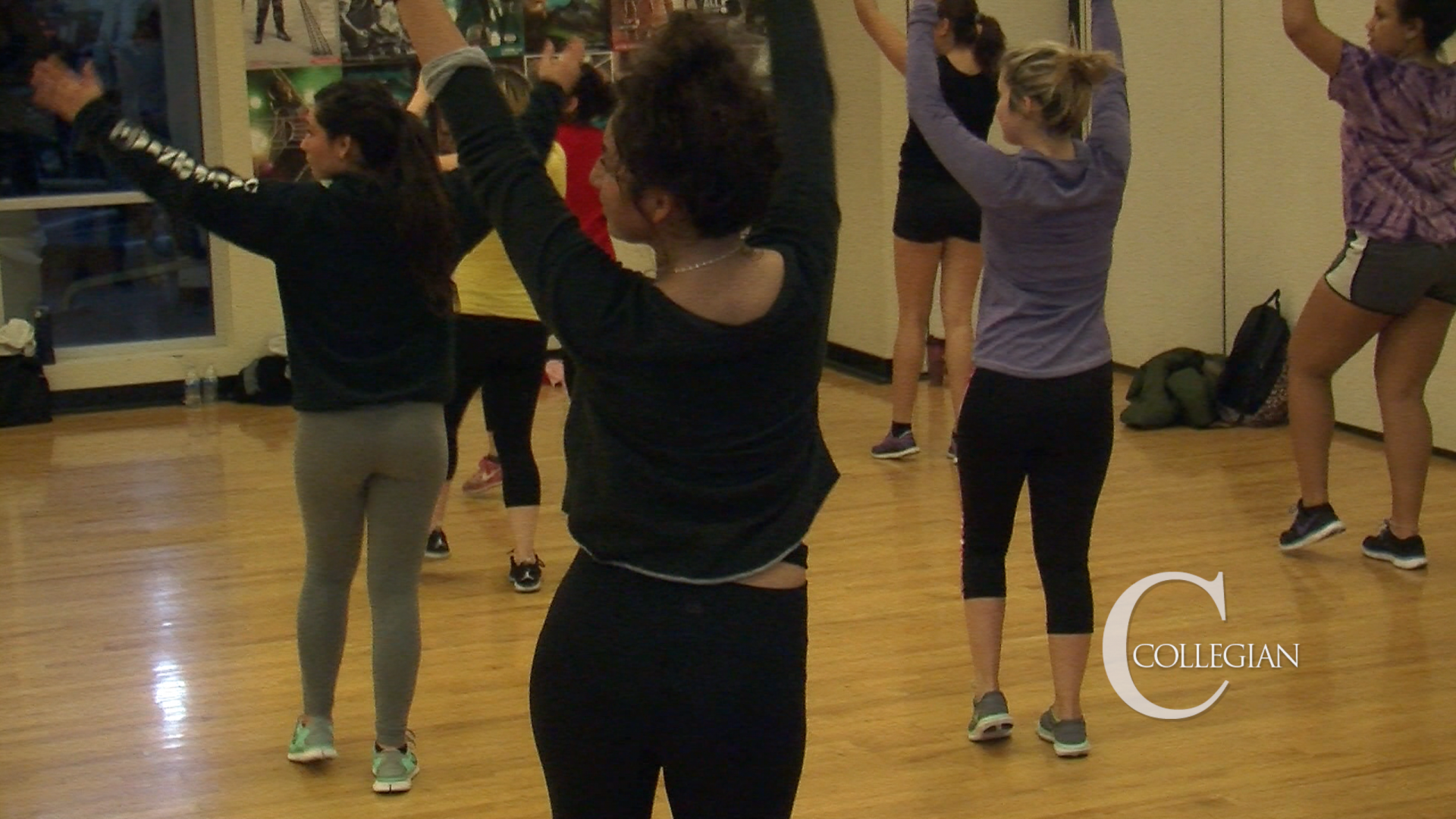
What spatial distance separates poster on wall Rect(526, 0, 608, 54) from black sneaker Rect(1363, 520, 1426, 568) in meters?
5.07

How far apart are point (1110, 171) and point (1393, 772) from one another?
1.31 meters

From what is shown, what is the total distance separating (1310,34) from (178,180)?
2.89 metres

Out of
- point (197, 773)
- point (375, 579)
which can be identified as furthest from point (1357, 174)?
point (197, 773)

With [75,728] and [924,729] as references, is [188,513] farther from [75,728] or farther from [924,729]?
[924,729]

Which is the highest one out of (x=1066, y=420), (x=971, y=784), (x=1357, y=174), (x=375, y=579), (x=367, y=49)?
(x=367, y=49)

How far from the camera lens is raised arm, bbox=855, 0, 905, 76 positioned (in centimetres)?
292

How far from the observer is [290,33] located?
8273mm

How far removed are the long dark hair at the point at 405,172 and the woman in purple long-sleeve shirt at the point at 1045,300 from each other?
3.06 feet

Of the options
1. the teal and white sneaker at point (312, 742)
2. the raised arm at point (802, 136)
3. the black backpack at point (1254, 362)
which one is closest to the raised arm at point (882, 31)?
the raised arm at point (802, 136)

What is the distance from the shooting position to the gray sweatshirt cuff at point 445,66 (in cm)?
162

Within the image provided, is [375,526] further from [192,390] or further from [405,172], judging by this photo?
[192,390]

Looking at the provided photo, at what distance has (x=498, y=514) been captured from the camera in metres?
5.89

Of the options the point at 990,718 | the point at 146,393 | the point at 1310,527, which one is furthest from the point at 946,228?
the point at 146,393

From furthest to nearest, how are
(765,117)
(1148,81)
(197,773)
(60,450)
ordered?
(1148,81)
(60,450)
(197,773)
(765,117)
